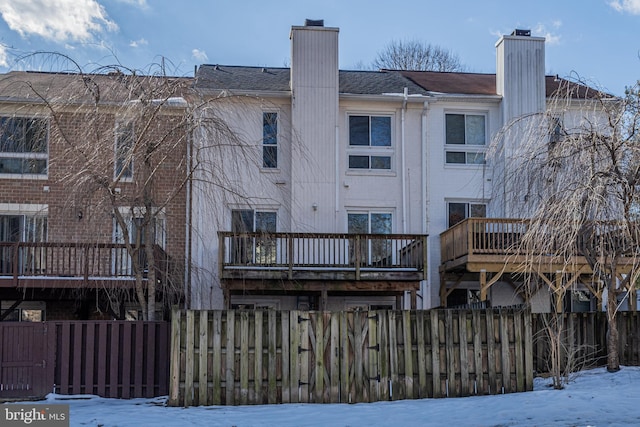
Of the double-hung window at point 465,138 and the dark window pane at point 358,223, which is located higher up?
the double-hung window at point 465,138

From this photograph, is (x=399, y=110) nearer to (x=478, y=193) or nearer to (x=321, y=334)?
(x=478, y=193)

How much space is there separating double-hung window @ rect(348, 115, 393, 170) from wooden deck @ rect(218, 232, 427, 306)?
3024mm

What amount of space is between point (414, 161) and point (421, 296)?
13.0ft

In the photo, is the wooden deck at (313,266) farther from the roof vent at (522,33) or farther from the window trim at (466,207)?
the roof vent at (522,33)

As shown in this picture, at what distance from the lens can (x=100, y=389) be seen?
12.3 meters

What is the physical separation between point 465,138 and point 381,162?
2.70 m

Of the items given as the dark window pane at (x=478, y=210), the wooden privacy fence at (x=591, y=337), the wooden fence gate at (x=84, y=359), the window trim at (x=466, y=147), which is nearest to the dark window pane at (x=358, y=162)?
the window trim at (x=466, y=147)

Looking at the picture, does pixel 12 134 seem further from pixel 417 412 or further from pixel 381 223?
pixel 381 223

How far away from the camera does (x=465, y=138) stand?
2155 centimetres

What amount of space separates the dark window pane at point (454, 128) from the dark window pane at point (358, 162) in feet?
8.49

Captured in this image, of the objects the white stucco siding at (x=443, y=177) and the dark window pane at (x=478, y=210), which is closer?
the white stucco siding at (x=443, y=177)

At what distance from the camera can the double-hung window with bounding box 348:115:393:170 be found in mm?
21031

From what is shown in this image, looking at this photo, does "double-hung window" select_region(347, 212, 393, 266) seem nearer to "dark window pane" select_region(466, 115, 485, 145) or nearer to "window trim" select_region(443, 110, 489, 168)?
"window trim" select_region(443, 110, 489, 168)

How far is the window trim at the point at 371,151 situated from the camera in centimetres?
2094
